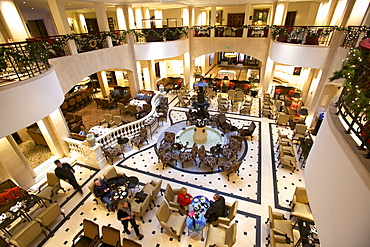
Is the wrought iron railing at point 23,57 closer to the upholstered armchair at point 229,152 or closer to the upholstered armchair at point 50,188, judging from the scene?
the upholstered armchair at point 50,188

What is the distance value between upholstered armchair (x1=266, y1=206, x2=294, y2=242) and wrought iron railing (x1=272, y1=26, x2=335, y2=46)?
8.96 m

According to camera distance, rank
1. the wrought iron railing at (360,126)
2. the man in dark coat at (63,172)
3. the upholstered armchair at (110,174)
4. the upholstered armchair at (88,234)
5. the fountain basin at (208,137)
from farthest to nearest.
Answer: the fountain basin at (208,137), the upholstered armchair at (110,174), the man in dark coat at (63,172), the upholstered armchair at (88,234), the wrought iron railing at (360,126)

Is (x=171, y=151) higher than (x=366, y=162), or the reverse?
(x=366, y=162)

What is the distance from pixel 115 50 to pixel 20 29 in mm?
4551

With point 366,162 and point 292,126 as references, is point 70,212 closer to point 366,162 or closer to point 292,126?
point 366,162

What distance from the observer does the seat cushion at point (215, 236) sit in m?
4.78

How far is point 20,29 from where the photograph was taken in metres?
8.91

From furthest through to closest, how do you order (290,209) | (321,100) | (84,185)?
(321,100) < (84,185) < (290,209)

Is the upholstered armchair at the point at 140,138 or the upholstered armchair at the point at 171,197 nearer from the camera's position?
the upholstered armchair at the point at 171,197

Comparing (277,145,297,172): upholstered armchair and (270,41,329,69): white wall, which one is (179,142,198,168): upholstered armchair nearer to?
(277,145,297,172): upholstered armchair

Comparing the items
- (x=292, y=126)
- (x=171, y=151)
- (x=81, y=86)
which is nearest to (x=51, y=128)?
(x=171, y=151)

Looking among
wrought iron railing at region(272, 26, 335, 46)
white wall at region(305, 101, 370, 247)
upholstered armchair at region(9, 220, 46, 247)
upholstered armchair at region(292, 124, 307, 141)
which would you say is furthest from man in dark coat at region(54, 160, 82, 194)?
wrought iron railing at region(272, 26, 335, 46)

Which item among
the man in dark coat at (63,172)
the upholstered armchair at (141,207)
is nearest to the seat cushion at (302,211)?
the upholstered armchair at (141,207)

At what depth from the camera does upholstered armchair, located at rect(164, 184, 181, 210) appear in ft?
18.7
